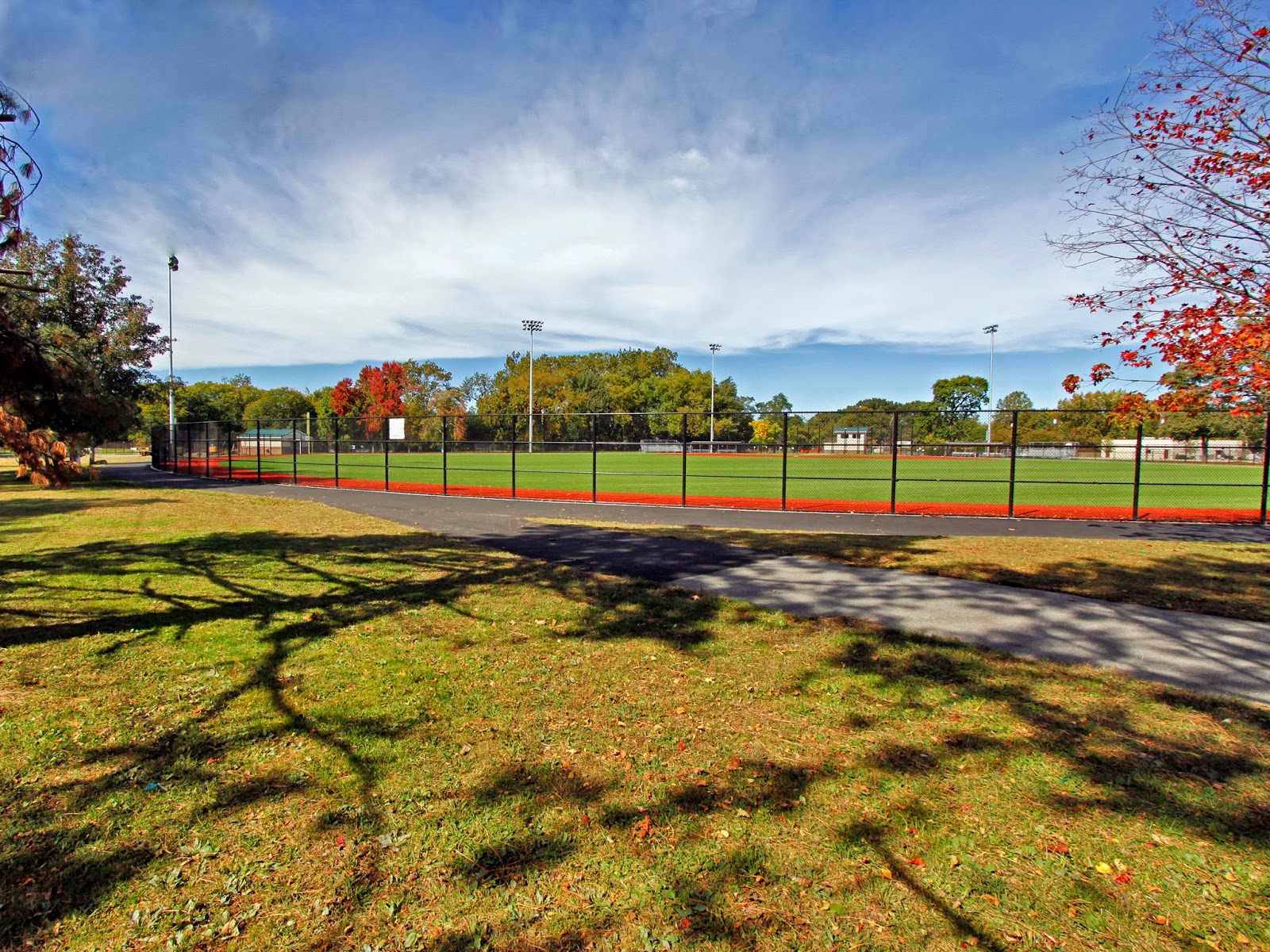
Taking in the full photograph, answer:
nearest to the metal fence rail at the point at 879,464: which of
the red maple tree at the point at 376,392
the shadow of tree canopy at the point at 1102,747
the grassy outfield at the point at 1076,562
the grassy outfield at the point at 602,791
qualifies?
the grassy outfield at the point at 1076,562

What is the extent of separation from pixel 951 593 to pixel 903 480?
8516mm

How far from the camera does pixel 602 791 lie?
2980 millimetres

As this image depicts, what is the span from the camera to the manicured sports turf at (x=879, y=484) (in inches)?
652

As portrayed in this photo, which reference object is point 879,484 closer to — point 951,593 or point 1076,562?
point 1076,562

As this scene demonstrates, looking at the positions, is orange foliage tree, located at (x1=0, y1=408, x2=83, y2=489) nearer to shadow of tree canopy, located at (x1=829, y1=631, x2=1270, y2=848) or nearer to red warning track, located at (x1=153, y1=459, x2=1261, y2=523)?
red warning track, located at (x1=153, y1=459, x2=1261, y2=523)

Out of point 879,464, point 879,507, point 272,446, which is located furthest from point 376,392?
point 879,507

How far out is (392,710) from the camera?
376 cm

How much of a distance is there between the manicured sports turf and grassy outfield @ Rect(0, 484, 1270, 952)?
752cm

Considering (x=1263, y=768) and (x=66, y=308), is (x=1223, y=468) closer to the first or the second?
(x=1263, y=768)

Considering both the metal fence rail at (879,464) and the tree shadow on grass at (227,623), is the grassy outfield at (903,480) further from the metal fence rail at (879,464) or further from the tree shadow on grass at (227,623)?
the tree shadow on grass at (227,623)

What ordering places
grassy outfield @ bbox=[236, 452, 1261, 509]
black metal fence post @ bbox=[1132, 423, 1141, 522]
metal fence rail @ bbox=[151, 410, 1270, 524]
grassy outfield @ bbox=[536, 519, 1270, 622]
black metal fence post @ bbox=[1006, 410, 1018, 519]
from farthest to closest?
grassy outfield @ bbox=[236, 452, 1261, 509], metal fence rail @ bbox=[151, 410, 1270, 524], black metal fence post @ bbox=[1006, 410, 1018, 519], black metal fence post @ bbox=[1132, 423, 1141, 522], grassy outfield @ bbox=[536, 519, 1270, 622]

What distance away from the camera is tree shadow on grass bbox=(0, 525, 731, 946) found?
2467mm

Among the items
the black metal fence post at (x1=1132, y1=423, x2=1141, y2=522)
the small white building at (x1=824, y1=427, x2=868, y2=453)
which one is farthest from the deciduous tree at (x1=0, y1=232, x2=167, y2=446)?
the black metal fence post at (x1=1132, y1=423, x2=1141, y2=522)

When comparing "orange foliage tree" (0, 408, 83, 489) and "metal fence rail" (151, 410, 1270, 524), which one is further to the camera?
"orange foliage tree" (0, 408, 83, 489)
